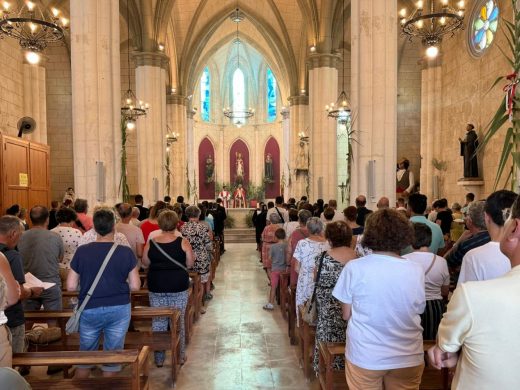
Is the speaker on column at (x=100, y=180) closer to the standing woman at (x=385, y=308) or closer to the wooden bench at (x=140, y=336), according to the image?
the wooden bench at (x=140, y=336)

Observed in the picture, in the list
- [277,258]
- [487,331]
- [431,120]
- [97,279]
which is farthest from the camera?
[431,120]

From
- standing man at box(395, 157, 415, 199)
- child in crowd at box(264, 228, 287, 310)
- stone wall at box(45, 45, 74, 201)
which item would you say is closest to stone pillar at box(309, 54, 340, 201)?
standing man at box(395, 157, 415, 199)

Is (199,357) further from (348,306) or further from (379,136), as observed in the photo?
(379,136)

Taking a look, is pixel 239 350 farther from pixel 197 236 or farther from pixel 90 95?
pixel 90 95

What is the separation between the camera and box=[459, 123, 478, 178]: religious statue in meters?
10.9

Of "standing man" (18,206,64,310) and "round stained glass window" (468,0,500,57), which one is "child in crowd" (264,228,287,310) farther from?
"round stained glass window" (468,0,500,57)

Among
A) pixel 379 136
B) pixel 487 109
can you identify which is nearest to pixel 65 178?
pixel 379 136

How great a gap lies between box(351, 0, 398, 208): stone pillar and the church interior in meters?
0.03

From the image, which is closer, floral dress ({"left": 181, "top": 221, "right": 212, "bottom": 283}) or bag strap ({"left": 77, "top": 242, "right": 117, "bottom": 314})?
bag strap ({"left": 77, "top": 242, "right": 117, "bottom": 314})

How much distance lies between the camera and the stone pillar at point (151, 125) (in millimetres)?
15211

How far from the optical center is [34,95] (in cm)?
1381

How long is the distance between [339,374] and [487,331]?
2.29 meters

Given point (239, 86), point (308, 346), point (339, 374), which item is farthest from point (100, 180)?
point (239, 86)

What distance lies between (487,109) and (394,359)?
10377 millimetres
